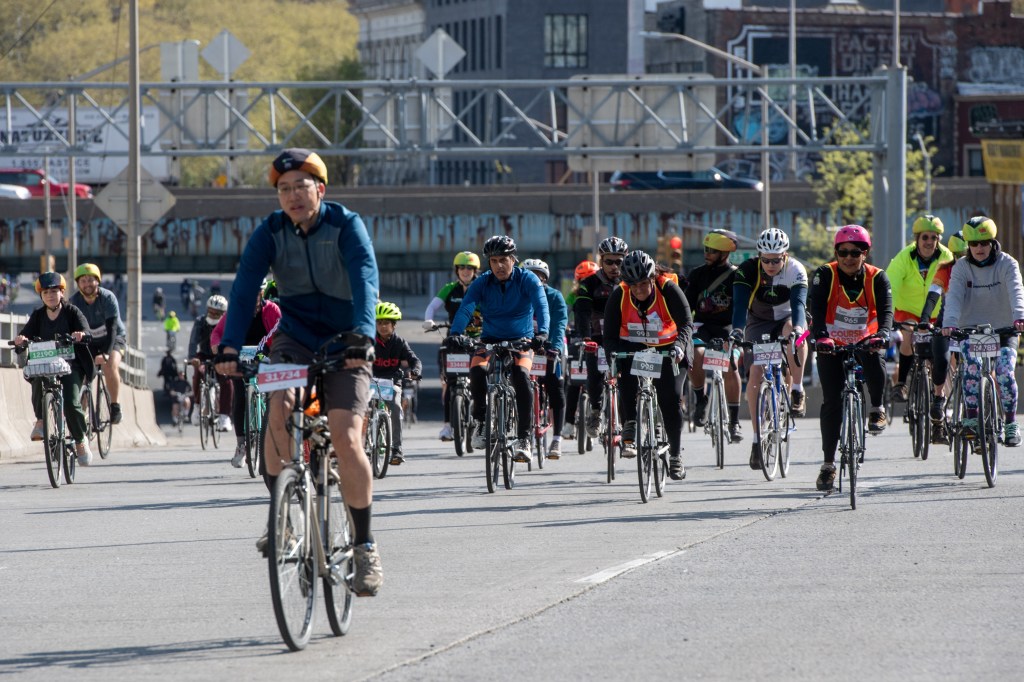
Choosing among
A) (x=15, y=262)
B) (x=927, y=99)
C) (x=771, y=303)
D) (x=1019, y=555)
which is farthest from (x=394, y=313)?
(x=927, y=99)

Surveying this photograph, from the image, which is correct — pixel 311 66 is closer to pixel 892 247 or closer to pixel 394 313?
pixel 892 247

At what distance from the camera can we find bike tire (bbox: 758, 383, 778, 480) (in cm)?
1496

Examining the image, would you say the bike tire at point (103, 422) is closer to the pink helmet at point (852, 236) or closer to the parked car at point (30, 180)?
the pink helmet at point (852, 236)

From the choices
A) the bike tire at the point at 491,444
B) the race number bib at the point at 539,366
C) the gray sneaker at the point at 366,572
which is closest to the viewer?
the gray sneaker at the point at 366,572

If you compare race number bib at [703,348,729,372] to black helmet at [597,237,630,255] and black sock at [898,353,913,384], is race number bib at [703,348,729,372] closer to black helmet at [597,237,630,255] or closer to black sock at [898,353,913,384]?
black helmet at [597,237,630,255]

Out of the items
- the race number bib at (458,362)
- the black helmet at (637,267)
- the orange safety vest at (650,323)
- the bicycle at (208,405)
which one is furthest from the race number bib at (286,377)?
the bicycle at (208,405)

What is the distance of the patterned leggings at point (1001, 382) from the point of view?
13.8 m

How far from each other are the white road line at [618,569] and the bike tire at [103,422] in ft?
32.5

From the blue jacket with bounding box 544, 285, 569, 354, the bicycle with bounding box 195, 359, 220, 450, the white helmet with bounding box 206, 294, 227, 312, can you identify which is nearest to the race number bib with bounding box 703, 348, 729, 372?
the blue jacket with bounding box 544, 285, 569, 354

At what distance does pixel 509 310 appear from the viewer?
49.2 ft

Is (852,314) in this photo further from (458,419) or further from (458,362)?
(458,419)

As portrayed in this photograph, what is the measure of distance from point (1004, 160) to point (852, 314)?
31009 mm

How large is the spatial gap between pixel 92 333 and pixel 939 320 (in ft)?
22.4

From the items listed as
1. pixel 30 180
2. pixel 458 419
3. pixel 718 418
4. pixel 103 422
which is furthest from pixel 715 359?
pixel 30 180
